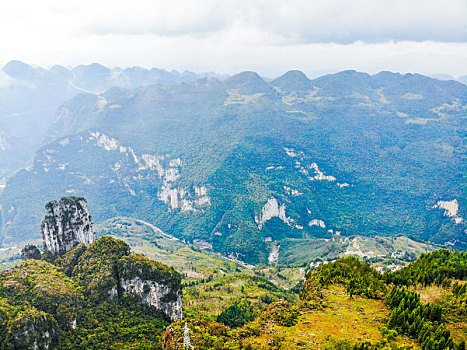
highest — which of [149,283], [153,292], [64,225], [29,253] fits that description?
[64,225]

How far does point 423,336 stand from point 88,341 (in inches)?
2200

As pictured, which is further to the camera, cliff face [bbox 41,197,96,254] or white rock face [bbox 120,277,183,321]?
cliff face [bbox 41,197,96,254]

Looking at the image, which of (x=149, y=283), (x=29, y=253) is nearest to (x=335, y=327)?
(x=149, y=283)

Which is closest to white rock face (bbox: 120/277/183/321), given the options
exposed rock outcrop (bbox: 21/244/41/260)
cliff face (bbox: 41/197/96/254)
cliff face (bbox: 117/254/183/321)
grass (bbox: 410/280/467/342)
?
cliff face (bbox: 117/254/183/321)

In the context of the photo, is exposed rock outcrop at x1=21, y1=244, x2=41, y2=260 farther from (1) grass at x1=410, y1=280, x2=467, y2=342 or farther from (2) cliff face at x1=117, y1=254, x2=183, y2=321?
(1) grass at x1=410, y1=280, x2=467, y2=342

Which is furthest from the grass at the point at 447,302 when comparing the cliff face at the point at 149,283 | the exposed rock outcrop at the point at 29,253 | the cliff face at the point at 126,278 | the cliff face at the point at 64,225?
the exposed rock outcrop at the point at 29,253

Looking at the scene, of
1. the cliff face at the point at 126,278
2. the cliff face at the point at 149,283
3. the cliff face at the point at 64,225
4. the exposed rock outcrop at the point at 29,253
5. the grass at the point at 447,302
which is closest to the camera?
the grass at the point at 447,302

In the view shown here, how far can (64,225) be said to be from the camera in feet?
334

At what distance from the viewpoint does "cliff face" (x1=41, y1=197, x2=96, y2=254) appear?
320 ft

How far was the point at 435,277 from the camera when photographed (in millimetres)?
50969

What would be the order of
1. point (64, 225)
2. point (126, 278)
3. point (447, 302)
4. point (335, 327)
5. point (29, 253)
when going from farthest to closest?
point (64, 225) < point (29, 253) < point (126, 278) < point (447, 302) < point (335, 327)

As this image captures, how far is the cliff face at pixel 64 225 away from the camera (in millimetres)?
97625

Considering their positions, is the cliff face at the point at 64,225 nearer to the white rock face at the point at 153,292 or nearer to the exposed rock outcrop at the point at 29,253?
the exposed rock outcrop at the point at 29,253

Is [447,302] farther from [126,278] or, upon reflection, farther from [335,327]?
[126,278]
